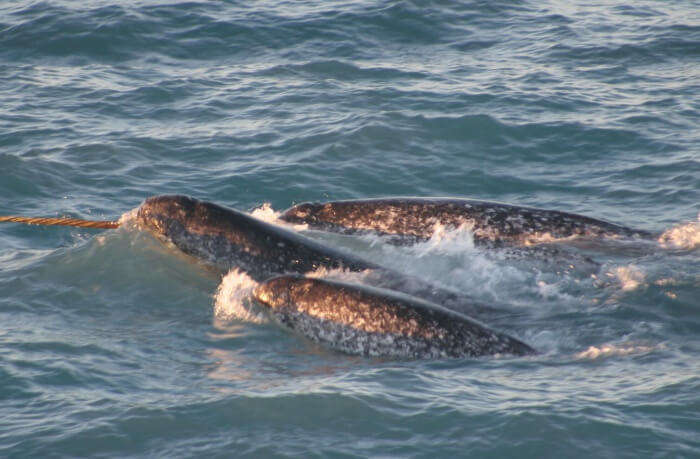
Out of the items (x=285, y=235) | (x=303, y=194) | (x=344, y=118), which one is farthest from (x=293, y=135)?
(x=285, y=235)

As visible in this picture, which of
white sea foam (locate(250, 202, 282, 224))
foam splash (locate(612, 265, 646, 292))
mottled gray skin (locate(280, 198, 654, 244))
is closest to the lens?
foam splash (locate(612, 265, 646, 292))

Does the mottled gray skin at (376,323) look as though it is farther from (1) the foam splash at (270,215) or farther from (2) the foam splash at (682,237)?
(2) the foam splash at (682,237)

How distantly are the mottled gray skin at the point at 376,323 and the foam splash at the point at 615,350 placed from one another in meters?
0.56

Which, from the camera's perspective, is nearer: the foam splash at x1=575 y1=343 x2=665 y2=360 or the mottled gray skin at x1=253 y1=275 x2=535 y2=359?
the foam splash at x1=575 y1=343 x2=665 y2=360

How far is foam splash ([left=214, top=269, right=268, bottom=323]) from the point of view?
1039 centimetres

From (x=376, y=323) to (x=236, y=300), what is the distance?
1.86 meters

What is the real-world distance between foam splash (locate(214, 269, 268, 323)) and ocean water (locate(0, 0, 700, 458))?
0.03m

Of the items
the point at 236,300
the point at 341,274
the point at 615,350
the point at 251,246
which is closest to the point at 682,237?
the point at 615,350

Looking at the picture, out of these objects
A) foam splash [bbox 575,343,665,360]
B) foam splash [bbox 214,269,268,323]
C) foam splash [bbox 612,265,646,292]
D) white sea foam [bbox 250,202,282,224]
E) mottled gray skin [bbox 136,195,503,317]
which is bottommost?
foam splash [bbox 575,343,665,360]

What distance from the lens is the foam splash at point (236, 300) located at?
10.4 metres

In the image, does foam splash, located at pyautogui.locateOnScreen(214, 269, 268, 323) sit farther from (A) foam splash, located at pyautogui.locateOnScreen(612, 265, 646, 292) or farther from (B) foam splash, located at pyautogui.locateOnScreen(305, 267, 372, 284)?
(A) foam splash, located at pyautogui.locateOnScreen(612, 265, 646, 292)

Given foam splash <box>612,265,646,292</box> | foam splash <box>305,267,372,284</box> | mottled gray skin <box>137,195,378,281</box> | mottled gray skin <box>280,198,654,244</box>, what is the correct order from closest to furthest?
A: foam splash <box>305,267,372,284</box>
foam splash <box>612,265,646,292</box>
mottled gray skin <box>137,195,378,281</box>
mottled gray skin <box>280,198,654,244</box>

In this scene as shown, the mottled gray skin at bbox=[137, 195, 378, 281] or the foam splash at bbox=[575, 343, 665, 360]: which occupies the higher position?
the mottled gray skin at bbox=[137, 195, 378, 281]

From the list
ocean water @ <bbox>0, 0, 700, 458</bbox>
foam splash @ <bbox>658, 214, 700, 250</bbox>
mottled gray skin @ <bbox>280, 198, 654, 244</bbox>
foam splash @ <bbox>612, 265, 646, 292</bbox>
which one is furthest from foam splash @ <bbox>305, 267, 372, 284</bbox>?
foam splash @ <bbox>658, 214, 700, 250</bbox>
